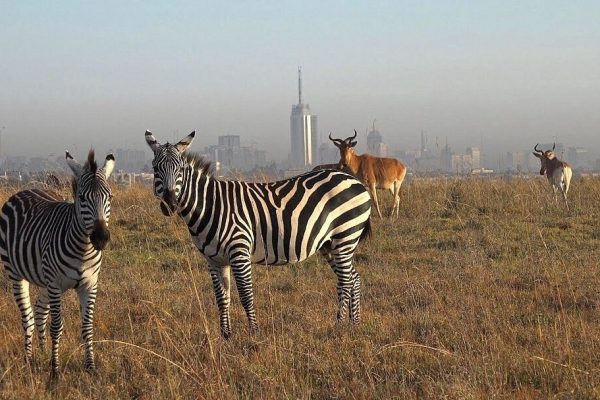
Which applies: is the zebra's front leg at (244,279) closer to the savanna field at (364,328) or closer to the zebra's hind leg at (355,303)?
the savanna field at (364,328)

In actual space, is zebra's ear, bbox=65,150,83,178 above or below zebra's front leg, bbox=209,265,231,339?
above

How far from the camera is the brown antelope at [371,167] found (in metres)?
17.7

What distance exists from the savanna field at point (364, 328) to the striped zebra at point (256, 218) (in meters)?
0.44

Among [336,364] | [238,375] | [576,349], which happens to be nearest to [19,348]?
[238,375]

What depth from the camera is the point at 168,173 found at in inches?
246

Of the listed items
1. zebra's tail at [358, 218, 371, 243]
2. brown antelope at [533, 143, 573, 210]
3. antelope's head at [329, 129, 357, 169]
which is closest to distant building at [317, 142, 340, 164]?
antelope's head at [329, 129, 357, 169]

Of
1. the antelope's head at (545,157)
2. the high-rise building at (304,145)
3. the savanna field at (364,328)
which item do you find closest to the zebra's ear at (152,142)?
the savanna field at (364,328)

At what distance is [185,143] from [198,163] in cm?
41

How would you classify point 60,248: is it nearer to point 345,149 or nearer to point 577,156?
point 345,149

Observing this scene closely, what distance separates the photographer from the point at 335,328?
263 inches

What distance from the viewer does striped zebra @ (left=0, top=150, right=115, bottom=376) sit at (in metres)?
5.23

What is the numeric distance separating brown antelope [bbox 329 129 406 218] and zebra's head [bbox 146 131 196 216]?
454 inches

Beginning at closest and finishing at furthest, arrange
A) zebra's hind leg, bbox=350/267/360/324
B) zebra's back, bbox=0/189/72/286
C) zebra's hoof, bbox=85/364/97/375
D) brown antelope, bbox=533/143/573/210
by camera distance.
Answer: zebra's hoof, bbox=85/364/97/375 → zebra's back, bbox=0/189/72/286 → zebra's hind leg, bbox=350/267/360/324 → brown antelope, bbox=533/143/573/210

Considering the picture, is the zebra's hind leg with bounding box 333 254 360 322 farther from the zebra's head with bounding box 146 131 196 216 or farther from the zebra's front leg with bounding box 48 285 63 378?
the zebra's front leg with bounding box 48 285 63 378
